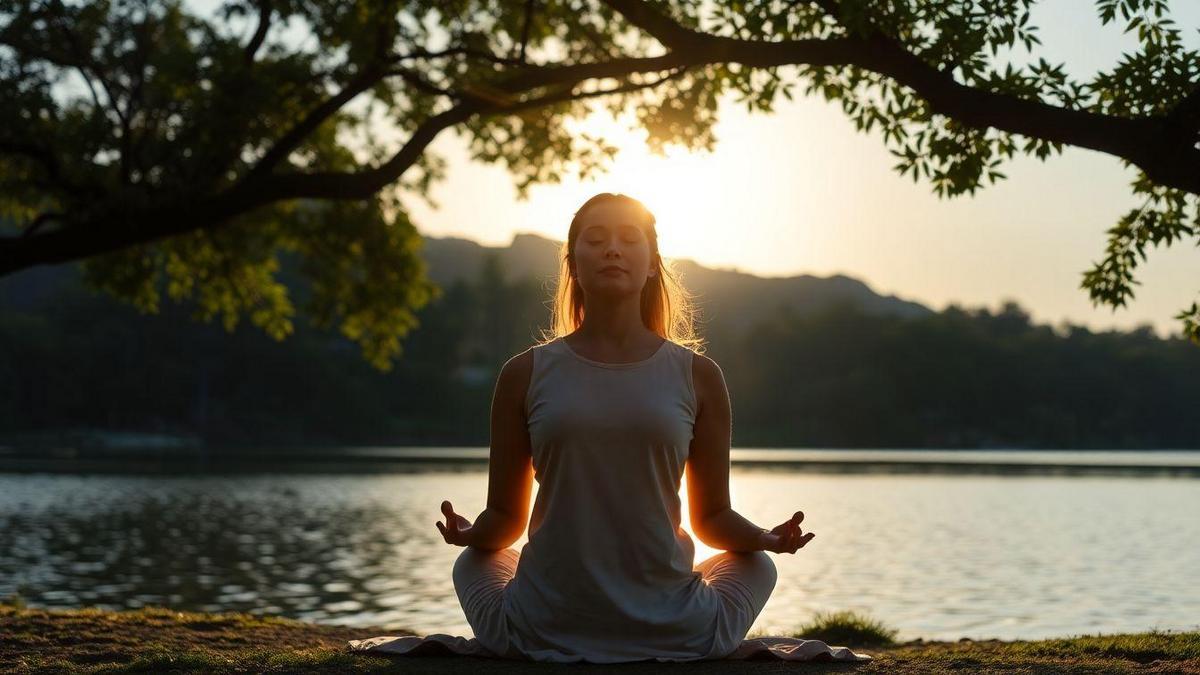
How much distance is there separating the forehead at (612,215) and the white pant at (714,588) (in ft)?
4.92

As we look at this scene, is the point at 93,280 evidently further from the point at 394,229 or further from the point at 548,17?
the point at 548,17

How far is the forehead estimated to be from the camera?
557cm

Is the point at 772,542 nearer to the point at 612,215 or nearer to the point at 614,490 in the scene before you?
the point at 614,490

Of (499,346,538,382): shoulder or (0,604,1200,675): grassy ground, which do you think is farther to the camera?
(0,604,1200,675): grassy ground

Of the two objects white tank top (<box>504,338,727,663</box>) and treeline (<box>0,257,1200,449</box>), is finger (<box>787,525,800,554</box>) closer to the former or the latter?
white tank top (<box>504,338,727,663</box>)

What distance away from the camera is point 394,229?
18750 millimetres

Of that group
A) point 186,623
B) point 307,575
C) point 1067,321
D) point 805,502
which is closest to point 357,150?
point 307,575

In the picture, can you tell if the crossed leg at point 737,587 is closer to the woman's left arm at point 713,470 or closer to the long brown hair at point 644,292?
the woman's left arm at point 713,470

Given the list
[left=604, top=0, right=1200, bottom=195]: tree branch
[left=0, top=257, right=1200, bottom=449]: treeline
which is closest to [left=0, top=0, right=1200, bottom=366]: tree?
[left=604, top=0, right=1200, bottom=195]: tree branch

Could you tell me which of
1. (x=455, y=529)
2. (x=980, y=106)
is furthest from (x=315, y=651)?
(x=980, y=106)

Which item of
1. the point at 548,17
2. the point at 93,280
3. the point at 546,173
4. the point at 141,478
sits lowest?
the point at 141,478

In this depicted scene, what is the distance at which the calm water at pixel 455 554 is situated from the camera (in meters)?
17.7

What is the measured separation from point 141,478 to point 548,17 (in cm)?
4175

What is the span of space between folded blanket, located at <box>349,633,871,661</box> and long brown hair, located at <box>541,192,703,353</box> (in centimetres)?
132
